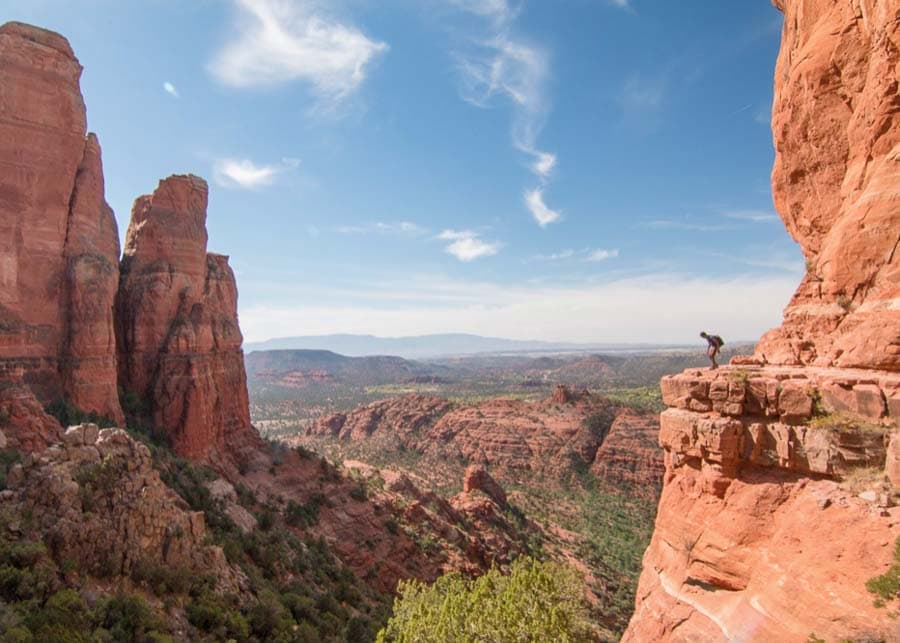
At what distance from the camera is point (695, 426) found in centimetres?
1126

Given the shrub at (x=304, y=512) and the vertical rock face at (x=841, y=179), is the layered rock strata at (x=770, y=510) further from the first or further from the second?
the shrub at (x=304, y=512)

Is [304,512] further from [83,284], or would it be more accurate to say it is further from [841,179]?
[841,179]

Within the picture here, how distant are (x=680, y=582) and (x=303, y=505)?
30488 millimetres

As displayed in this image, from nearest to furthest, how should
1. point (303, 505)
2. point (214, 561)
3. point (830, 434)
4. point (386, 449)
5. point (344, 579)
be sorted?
point (830, 434) → point (214, 561) → point (344, 579) → point (303, 505) → point (386, 449)

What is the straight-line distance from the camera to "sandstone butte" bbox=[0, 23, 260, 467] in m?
26.5

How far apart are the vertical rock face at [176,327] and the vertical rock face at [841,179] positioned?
3573 cm

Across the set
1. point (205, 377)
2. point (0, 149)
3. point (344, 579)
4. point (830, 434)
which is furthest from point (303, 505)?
point (830, 434)

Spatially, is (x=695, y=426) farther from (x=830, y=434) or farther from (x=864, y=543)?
(x=864, y=543)

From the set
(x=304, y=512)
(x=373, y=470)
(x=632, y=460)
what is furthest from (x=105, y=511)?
(x=632, y=460)

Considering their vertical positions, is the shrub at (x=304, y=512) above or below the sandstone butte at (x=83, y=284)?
below

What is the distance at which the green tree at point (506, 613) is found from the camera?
1316 centimetres

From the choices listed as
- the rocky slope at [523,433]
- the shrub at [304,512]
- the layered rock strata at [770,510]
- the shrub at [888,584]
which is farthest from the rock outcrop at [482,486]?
the shrub at [888,584]

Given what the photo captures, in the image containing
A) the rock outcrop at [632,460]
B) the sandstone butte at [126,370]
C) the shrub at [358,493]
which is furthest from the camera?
the rock outcrop at [632,460]

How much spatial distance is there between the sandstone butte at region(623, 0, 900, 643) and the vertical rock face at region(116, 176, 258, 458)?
33280mm
